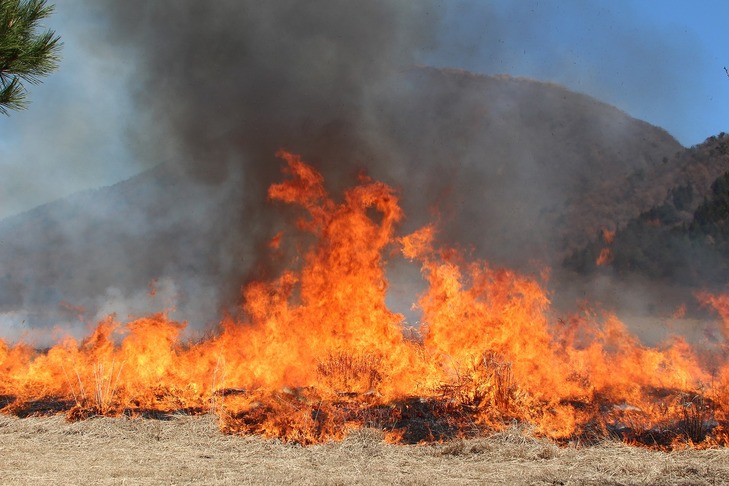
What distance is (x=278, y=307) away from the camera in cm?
991

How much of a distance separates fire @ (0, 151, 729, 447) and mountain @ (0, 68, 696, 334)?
6121 mm

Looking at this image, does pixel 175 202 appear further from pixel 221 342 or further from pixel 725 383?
pixel 725 383

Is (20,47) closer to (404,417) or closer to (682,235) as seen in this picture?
(404,417)

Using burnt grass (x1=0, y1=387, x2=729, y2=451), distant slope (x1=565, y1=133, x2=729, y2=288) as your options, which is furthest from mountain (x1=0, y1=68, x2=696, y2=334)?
burnt grass (x1=0, y1=387, x2=729, y2=451)

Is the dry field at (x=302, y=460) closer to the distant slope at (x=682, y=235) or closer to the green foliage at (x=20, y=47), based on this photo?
the green foliage at (x=20, y=47)

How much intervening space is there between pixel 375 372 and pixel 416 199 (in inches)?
512

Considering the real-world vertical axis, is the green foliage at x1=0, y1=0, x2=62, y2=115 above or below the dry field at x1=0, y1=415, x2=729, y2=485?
above

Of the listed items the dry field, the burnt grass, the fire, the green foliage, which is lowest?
the dry field

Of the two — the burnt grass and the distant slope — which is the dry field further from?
the distant slope

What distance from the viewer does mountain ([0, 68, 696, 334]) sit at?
20.3 m

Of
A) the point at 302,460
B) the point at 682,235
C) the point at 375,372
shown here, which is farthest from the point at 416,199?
the point at 302,460

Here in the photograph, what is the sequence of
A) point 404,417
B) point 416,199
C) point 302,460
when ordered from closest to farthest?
point 302,460, point 404,417, point 416,199

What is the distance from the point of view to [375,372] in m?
8.73

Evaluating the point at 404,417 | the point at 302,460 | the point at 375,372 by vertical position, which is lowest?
the point at 302,460
